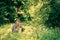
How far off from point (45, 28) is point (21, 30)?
173 cm

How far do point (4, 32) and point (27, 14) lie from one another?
9.11 ft

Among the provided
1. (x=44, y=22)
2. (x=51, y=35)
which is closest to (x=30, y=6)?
(x=44, y=22)

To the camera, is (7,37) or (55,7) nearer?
(7,37)

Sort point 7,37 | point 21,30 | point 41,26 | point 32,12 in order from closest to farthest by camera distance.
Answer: point 7,37 < point 21,30 < point 41,26 < point 32,12

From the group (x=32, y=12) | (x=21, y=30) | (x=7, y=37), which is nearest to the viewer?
(x=7, y=37)

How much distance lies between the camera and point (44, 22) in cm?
1827

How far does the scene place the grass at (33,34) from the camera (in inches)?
582

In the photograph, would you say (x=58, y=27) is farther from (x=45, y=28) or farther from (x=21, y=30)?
(x=21, y=30)

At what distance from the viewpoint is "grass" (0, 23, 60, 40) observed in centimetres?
1479

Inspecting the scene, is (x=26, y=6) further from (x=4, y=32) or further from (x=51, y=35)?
(x=51, y=35)

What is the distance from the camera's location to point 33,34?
1589cm

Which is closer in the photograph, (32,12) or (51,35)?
(51,35)

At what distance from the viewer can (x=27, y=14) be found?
62.6ft

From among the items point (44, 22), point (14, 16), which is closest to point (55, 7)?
point (44, 22)
